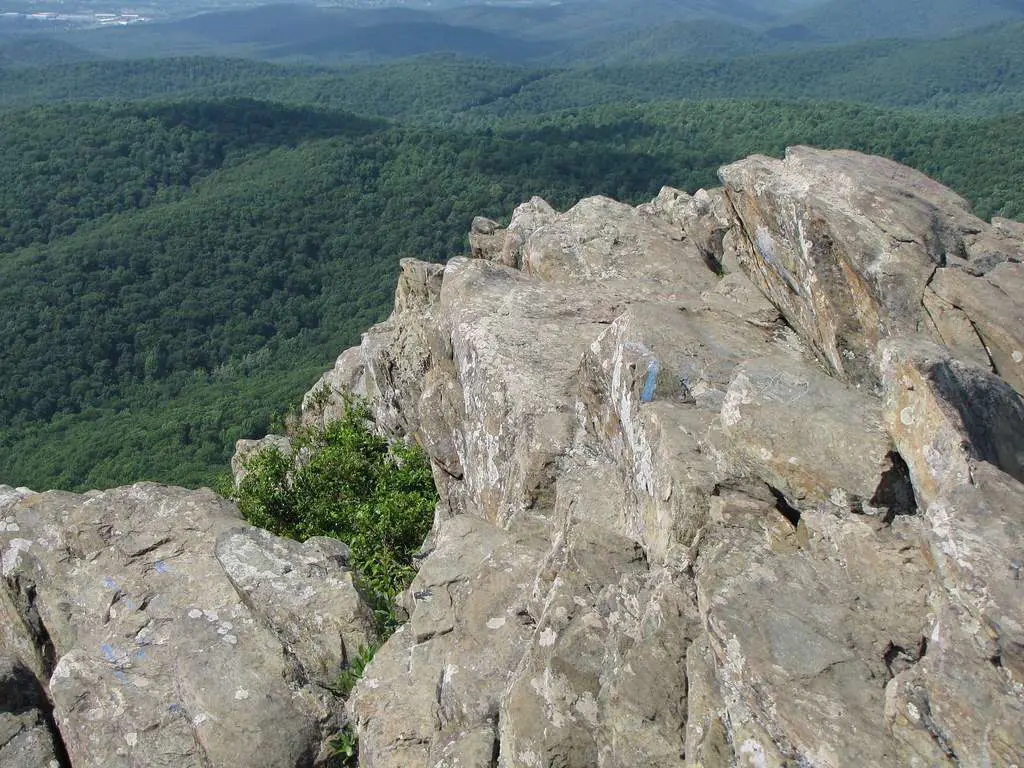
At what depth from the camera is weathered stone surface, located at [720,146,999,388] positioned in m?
11.8

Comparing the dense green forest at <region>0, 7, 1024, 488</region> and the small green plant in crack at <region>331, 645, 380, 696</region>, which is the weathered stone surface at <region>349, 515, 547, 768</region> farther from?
the dense green forest at <region>0, 7, 1024, 488</region>

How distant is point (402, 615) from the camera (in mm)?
12875

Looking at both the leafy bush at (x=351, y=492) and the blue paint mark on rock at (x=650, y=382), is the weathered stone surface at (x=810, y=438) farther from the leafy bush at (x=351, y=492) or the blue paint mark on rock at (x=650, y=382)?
the leafy bush at (x=351, y=492)

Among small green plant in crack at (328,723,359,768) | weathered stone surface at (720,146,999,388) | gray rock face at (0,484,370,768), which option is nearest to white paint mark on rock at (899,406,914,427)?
weathered stone surface at (720,146,999,388)

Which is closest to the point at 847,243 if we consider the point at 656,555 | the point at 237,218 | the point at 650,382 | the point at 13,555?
the point at 650,382

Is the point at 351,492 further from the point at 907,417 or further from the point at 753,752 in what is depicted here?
the point at 753,752

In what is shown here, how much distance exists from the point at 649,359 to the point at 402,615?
213 inches

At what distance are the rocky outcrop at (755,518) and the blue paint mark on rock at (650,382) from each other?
28 millimetres

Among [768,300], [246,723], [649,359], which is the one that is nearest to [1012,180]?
[768,300]

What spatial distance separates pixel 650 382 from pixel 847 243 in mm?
3620

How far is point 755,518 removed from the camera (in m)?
9.41

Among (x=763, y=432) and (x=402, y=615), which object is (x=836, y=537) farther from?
(x=402, y=615)

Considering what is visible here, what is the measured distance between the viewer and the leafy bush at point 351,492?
1762 cm

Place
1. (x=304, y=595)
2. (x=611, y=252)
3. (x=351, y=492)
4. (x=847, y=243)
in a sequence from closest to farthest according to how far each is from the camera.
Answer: (x=847, y=243), (x=304, y=595), (x=611, y=252), (x=351, y=492)
